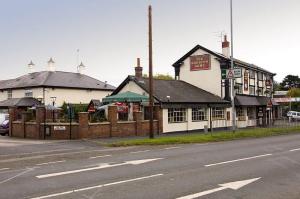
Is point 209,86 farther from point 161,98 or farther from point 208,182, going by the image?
point 208,182

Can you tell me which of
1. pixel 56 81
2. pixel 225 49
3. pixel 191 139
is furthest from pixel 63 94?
pixel 191 139

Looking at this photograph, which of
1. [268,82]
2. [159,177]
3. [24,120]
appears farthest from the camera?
[268,82]

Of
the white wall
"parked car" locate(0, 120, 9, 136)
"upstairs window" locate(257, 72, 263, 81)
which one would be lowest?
"parked car" locate(0, 120, 9, 136)

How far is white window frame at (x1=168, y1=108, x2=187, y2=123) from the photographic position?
34.1 m

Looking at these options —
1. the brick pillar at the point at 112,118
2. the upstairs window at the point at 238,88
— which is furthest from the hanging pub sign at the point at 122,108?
the upstairs window at the point at 238,88

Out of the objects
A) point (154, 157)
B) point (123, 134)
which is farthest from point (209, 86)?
point (154, 157)

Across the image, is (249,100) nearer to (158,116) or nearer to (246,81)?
(246,81)

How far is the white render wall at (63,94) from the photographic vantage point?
48844 mm

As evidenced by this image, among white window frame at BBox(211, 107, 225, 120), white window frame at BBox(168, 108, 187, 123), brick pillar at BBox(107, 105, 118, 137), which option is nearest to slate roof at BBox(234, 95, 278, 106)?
white window frame at BBox(211, 107, 225, 120)

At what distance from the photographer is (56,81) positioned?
51.0 metres

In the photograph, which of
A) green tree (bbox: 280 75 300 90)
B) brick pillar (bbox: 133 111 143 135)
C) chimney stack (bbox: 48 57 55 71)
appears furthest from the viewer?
green tree (bbox: 280 75 300 90)

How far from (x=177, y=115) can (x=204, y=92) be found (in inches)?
309

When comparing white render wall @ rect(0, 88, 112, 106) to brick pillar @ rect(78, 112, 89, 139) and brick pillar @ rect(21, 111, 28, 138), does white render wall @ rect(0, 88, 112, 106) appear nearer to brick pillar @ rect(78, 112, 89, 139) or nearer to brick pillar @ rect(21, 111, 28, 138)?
brick pillar @ rect(21, 111, 28, 138)

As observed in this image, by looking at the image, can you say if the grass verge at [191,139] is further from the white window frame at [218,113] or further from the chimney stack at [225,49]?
the chimney stack at [225,49]
